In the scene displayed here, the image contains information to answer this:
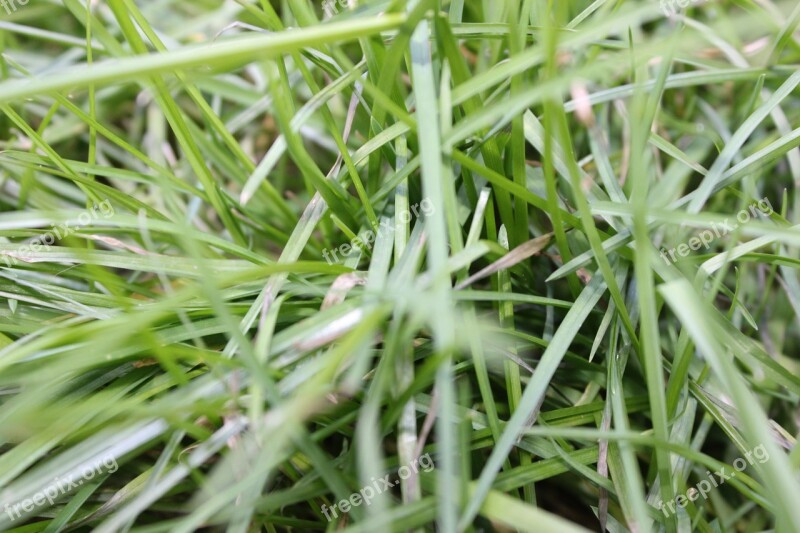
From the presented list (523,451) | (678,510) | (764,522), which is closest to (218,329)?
(523,451)

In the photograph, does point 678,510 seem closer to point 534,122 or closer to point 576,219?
point 576,219
